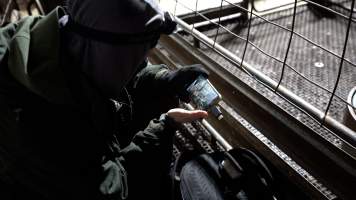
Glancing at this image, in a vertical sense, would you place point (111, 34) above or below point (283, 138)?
above

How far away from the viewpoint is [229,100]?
141cm

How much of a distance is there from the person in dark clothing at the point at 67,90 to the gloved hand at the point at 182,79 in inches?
→ 10.7

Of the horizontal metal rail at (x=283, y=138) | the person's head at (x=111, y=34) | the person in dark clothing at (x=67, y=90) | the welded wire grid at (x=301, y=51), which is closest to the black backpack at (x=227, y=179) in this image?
the horizontal metal rail at (x=283, y=138)

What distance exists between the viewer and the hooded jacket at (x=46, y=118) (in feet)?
3.26

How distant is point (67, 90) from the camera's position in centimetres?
103

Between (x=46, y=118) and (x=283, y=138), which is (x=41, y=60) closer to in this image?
(x=46, y=118)

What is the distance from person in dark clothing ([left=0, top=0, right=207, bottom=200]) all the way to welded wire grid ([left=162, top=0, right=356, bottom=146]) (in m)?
0.70

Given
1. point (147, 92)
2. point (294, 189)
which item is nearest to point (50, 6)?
point (147, 92)

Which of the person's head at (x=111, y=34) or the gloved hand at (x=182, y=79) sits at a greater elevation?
the person's head at (x=111, y=34)

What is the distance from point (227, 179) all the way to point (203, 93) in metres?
0.31

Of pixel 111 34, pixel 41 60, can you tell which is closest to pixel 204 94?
pixel 111 34

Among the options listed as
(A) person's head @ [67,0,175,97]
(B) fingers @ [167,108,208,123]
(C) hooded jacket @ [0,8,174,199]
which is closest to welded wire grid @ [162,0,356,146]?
(B) fingers @ [167,108,208,123]

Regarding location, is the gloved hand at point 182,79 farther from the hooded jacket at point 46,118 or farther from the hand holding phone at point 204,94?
the hooded jacket at point 46,118

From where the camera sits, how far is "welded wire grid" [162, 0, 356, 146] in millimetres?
1812
